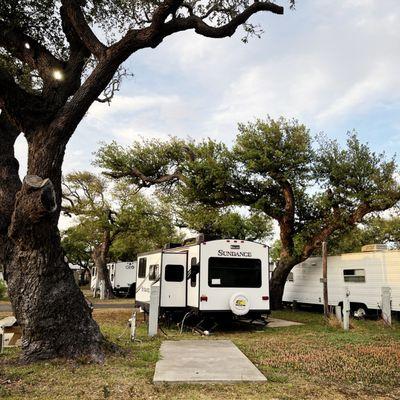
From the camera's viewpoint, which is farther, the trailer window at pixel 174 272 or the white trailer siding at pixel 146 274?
the white trailer siding at pixel 146 274

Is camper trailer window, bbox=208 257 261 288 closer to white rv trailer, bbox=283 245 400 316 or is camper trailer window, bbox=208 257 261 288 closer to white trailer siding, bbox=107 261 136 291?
white rv trailer, bbox=283 245 400 316

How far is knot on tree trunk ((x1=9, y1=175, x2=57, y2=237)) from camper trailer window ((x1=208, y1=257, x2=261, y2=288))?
22.1 ft

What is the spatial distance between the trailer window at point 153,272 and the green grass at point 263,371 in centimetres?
409

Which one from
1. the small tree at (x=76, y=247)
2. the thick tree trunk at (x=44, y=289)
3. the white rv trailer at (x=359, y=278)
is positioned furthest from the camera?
the small tree at (x=76, y=247)

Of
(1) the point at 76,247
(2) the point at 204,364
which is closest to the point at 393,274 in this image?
(2) the point at 204,364

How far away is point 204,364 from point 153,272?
24.9ft

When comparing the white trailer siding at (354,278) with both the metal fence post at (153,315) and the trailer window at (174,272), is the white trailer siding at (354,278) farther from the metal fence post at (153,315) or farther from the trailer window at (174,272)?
the metal fence post at (153,315)

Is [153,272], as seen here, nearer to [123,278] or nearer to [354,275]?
[354,275]

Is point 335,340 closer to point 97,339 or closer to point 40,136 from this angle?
point 97,339

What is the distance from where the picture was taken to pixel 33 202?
6.84 m

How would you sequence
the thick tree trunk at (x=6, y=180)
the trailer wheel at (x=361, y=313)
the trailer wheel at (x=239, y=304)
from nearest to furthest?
Answer: 1. the thick tree trunk at (x=6, y=180)
2. the trailer wheel at (x=239, y=304)
3. the trailer wheel at (x=361, y=313)

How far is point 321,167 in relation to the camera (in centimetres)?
1825

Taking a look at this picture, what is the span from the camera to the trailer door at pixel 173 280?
13.7 metres

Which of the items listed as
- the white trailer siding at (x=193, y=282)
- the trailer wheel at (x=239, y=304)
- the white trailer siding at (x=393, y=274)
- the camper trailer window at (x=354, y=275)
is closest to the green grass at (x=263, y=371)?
the trailer wheel at (x=239, y=304)
